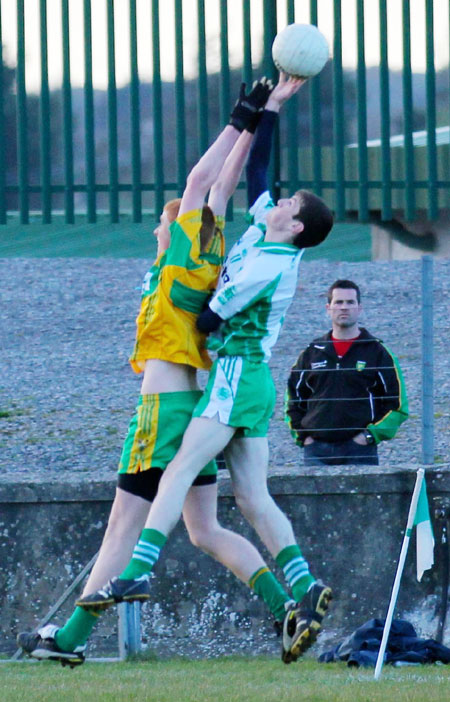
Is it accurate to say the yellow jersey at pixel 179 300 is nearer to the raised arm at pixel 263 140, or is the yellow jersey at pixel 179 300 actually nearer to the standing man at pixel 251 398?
the standing man at pixel 251 398

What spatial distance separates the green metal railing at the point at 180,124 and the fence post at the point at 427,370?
1.08 metres

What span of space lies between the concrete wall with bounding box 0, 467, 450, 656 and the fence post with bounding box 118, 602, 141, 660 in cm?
14

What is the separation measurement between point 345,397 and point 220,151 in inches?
94.6

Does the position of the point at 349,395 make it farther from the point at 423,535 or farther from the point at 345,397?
the point at 423,535

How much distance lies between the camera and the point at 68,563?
7832mm

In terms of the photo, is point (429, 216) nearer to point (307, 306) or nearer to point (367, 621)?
point (367, 621)

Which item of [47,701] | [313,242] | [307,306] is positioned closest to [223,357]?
[313,242]

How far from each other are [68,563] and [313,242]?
275 cm

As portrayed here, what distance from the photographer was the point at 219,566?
7824mm

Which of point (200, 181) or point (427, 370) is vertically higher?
point (200, 181)

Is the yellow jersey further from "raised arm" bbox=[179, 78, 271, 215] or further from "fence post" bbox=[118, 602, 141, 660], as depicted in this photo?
"fence post" bbox=[118, 602, 141, 660]

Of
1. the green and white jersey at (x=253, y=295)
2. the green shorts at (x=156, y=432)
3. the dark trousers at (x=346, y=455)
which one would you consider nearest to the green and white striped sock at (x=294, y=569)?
the green shorts at (x=156, y=432)

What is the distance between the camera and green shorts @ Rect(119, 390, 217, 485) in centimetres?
593

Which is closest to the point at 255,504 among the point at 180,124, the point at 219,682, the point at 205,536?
the point at 205,536
